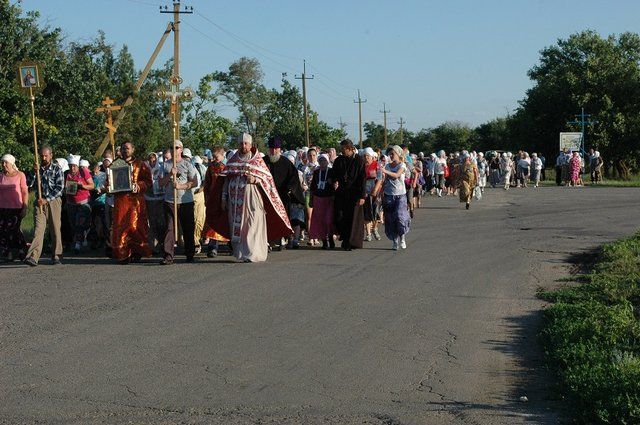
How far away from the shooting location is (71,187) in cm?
1839

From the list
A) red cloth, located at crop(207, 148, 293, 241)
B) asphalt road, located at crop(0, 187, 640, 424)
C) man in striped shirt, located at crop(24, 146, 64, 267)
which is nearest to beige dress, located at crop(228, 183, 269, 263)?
red cloth, located at crop(207, 148, 293, 241)

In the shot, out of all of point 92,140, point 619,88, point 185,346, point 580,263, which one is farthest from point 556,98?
point 185,346

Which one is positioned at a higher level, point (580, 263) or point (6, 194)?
point (6, 194)

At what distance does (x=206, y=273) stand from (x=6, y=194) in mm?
4462

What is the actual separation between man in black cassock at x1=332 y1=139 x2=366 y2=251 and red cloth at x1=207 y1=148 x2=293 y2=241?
4.34ft

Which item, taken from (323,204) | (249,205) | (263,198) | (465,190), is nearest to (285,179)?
(323,204)

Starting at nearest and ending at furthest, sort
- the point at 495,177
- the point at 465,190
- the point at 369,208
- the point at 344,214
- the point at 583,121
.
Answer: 1. the point at 344,214
2. the point at 369,208
3. the point at 465,190
4. the point at 495,177
5. the point at 583,121

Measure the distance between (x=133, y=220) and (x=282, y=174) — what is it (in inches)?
114

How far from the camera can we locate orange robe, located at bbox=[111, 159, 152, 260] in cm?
1627

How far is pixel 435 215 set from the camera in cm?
2722

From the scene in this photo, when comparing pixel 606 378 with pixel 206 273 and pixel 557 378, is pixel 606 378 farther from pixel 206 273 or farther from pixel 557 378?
pixel 206 273

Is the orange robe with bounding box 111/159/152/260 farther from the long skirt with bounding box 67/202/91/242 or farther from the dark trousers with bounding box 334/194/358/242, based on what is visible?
→ the dark trousers with bounding box 334/194/358/242

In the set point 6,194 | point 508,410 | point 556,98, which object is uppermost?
point 556,98

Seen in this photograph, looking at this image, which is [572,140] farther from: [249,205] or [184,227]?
[184,227]
